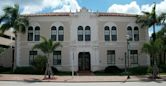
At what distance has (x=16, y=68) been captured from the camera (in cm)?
4681

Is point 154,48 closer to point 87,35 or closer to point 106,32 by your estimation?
point 106,32

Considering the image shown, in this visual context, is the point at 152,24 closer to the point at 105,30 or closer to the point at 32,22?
the point at 105,30

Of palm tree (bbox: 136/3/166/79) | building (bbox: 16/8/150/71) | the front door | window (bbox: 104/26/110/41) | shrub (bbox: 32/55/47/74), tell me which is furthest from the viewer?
window (bbox: 104/26/110/41)

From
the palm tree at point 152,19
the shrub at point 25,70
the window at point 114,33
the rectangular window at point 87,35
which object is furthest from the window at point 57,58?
the palm tree at point 152,19

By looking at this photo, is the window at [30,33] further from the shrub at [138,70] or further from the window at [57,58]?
the shrub at [138,70]

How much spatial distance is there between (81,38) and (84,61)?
358cm

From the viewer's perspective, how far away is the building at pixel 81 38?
4888 centimetres

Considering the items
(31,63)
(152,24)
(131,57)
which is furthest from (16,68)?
(152,24)

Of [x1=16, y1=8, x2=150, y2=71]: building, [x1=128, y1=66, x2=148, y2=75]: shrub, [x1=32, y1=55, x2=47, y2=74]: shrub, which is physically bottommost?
[x1=128, y1=66, x2=148, y2=75]: shrub

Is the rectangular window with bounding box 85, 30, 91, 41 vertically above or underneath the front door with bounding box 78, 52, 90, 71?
above

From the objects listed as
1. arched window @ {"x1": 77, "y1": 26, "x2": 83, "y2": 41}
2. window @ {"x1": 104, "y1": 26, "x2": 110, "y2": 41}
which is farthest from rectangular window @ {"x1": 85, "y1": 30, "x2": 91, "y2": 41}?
window @ {"x1": 104, "y1": 26, "x2": 110, "y2": 41}

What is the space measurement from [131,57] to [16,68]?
58.0ft

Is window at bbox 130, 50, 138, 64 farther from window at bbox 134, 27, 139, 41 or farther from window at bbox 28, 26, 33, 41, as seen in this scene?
window at bbox 28, 26, 33, 41

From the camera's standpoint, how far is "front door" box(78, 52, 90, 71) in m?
49.1
